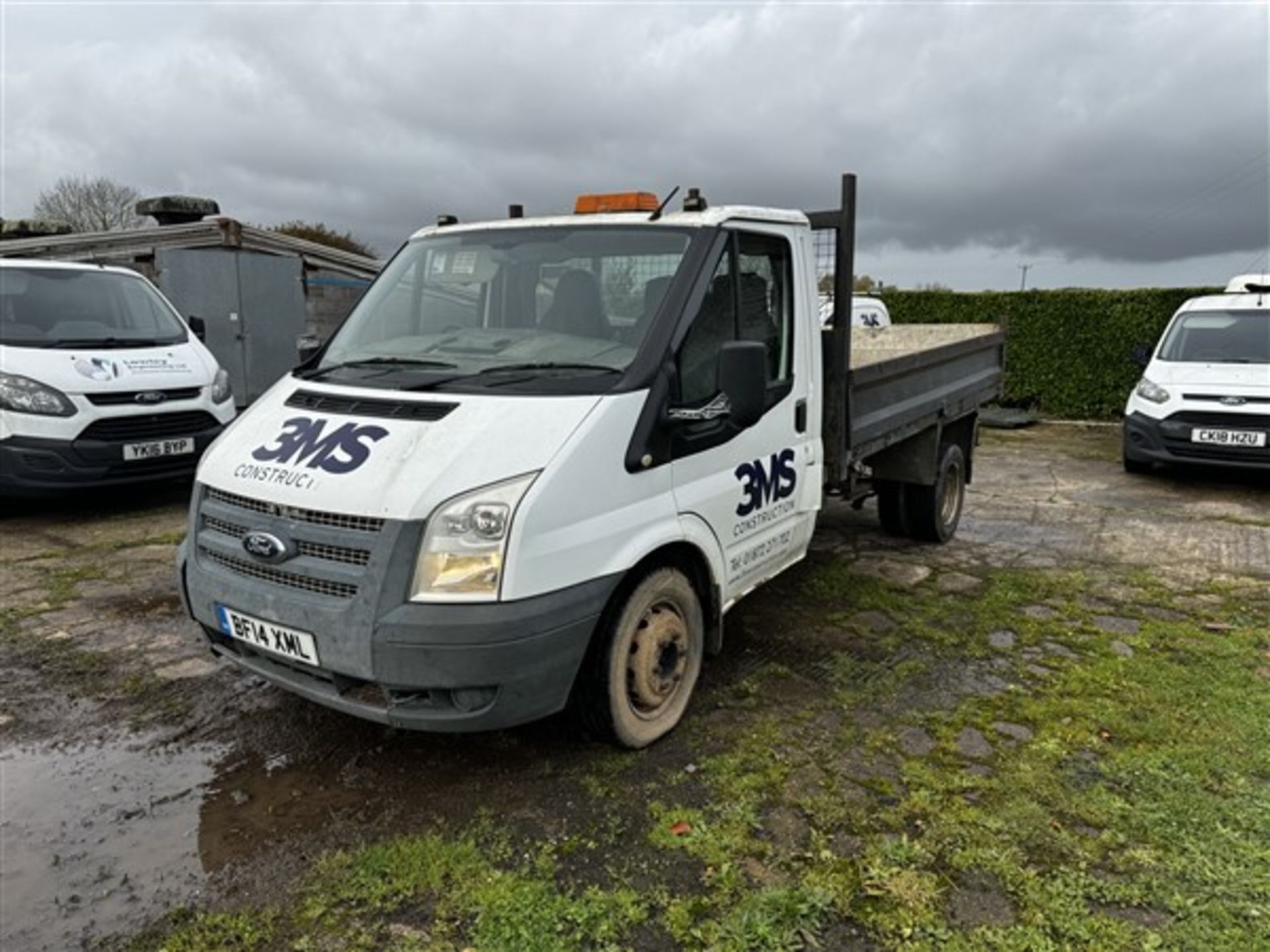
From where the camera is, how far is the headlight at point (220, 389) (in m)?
7.12

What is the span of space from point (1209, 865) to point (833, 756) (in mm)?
1198

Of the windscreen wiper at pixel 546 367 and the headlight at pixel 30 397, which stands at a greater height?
the windscreen wiper at pixel 546 367

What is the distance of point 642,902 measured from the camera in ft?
8.13

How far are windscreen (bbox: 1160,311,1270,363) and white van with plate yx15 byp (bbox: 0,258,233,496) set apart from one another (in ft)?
30.9

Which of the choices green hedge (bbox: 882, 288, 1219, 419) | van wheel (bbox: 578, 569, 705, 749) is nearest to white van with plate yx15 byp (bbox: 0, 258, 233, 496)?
van wheel (bbox: 578, 569, 705, 749)

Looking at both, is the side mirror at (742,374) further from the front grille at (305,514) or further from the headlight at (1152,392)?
the headlight at (1152,392)

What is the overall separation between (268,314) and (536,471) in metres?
10.7

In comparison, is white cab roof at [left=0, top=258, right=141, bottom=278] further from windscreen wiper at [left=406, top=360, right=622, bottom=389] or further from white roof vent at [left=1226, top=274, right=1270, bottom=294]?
white roof vent at [left=1226, top=274, right=1270, bottom=294]

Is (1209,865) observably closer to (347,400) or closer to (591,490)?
(591,490)

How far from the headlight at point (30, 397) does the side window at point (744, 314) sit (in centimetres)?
524

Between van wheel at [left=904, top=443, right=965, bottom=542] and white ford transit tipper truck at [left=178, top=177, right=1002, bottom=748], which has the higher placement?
white ford transit tipper truck at [left=178, top=177, right=1002, bottom=748]

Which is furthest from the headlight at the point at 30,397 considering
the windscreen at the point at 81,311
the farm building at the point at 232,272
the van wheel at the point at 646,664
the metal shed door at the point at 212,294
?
the van wheel at the point at 646,664

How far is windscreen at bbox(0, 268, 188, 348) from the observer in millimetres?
6777

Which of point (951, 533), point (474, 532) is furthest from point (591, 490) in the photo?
point (951, 533)
